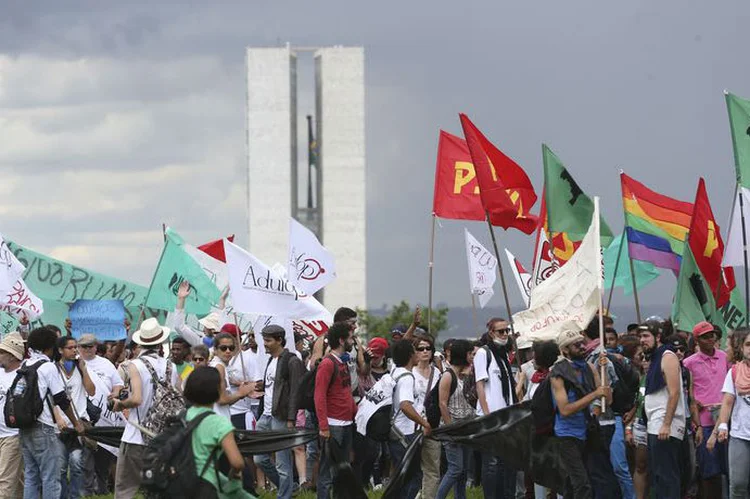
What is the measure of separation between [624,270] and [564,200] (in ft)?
13.5

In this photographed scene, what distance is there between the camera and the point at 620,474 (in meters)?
13.3

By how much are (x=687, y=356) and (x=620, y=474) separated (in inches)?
67.7

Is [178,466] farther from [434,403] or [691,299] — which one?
[691,299]

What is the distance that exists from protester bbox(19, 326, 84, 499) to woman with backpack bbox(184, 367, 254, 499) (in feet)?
12.9

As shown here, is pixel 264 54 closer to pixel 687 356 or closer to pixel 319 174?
pixel 319 174

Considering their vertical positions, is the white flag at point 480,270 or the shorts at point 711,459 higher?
the white flag at point 480,270

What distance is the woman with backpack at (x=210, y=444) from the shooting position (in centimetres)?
936

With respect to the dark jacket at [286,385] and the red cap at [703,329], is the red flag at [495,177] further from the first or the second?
the red cap at [703,329]

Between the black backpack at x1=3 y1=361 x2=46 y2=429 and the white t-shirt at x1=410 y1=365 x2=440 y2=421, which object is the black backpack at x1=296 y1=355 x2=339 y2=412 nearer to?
the white t-shirt at x1=410 y1=365 x2=440 y2=421

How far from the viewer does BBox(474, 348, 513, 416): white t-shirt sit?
13.7m

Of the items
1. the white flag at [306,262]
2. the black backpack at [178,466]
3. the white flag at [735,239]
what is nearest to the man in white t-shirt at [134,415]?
the black backpack at [178,466]

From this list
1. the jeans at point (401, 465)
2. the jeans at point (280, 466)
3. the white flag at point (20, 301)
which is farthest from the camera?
the white flag at point (20, 301)

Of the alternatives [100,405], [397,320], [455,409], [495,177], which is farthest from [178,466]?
[397,320]

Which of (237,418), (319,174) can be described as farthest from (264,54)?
(237,418)
